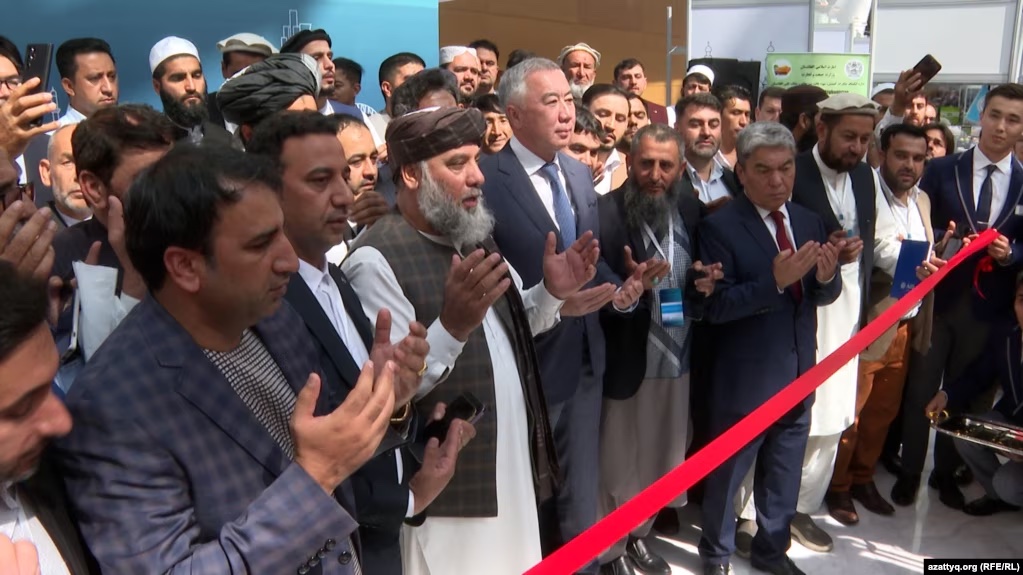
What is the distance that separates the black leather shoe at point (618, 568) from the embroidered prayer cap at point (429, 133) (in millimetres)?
2085

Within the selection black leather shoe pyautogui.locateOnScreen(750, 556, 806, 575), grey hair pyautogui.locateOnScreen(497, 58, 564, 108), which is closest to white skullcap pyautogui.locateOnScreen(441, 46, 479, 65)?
grey hair pyautogui.locateOnScreen(497, 58, 564, 108)

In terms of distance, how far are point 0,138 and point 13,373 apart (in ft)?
4.16

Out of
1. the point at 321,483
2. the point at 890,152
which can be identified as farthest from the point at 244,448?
the point at 890,152

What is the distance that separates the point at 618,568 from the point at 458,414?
1.92 metres

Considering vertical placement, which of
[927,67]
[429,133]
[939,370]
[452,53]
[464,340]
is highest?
[452,53]

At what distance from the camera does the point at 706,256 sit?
11.9ft

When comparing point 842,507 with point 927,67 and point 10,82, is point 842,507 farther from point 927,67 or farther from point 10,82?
point 10,82

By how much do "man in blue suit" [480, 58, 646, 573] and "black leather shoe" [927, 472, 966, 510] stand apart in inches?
88.4

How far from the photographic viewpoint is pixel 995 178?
14.4 ft

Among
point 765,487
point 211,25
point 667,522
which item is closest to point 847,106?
point 765,487

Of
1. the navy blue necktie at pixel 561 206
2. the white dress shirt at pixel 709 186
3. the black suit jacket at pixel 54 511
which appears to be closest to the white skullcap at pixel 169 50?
the navy blue necktie at pixel 561 206

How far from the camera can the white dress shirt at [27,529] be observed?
1.18 meters

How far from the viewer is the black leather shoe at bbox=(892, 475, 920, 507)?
446 centimetres

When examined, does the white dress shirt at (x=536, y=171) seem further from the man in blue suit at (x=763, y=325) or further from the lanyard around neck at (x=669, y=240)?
the man in blue suit at (x=763, y=325)
